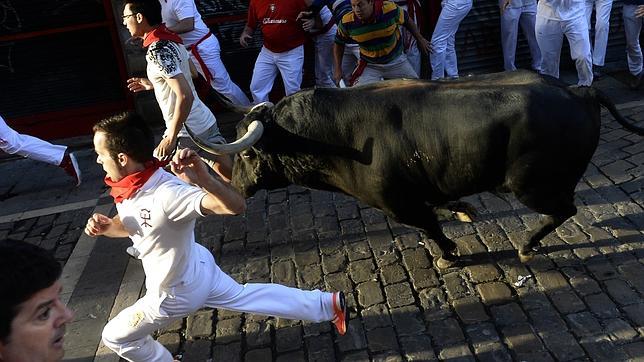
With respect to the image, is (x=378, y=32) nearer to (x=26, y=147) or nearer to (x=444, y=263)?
(x=444, y=263)

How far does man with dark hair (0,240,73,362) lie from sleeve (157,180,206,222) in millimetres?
1081

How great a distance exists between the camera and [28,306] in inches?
74.0

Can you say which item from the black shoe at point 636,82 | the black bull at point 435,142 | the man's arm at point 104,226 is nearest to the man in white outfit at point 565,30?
the black shoe at point 636,82

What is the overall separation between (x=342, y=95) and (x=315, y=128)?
0.31 m

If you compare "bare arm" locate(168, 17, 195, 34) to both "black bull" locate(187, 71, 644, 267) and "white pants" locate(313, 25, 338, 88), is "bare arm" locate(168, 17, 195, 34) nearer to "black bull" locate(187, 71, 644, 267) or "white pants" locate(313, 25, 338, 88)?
"white pants" locate(313, 25, 338, 88)

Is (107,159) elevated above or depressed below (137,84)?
above

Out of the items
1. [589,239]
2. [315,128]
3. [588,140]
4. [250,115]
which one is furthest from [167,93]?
[589,239]

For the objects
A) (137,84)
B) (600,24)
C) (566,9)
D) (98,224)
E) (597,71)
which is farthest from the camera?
(597,71)

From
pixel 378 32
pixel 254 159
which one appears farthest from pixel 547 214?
pixel 378 32

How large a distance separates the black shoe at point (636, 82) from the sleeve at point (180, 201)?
6.50 m

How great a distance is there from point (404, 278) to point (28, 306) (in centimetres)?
311

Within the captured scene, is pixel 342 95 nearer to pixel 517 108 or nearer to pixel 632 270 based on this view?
pixel 517 108

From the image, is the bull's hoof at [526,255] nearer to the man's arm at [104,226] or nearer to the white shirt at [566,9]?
the man's arm at [104,226]

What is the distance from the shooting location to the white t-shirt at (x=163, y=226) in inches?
123
